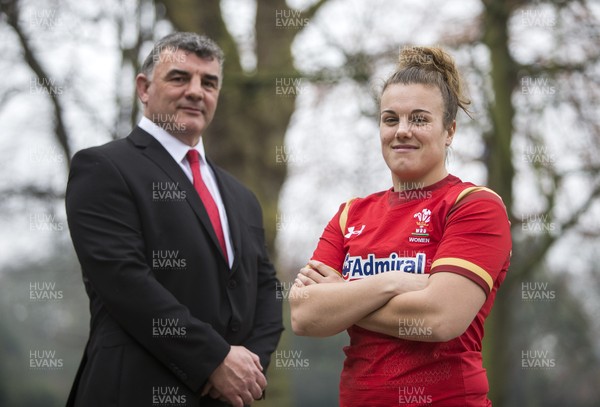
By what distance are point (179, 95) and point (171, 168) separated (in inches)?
17.3

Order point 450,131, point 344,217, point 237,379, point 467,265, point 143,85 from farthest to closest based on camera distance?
1. point 143,85
2. point 237,379
3. point 344,217
4. point 450,131
5. point 467,265

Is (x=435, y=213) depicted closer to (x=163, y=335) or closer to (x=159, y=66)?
(x=163, y=335)

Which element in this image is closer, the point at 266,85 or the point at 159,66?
the point at 159,66

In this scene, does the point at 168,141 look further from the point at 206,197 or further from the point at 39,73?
the point at 39,73

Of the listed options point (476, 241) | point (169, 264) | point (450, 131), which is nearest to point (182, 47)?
point (169, 264)

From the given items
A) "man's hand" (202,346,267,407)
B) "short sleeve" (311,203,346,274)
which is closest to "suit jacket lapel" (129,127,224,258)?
"man's hand" (202,346,267,407)

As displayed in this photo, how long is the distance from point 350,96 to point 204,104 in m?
5.95

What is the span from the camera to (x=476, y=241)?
8.93 ft

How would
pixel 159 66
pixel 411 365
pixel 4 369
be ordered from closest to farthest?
pixel 411 365 < pixel 159 66 < pixel 4 369

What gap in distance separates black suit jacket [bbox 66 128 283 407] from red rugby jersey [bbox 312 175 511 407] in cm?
81

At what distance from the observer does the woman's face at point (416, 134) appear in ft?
9.63

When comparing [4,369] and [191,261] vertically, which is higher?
[191,261]

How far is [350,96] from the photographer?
9.73m

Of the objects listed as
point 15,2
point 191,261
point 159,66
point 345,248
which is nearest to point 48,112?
point 15,2
